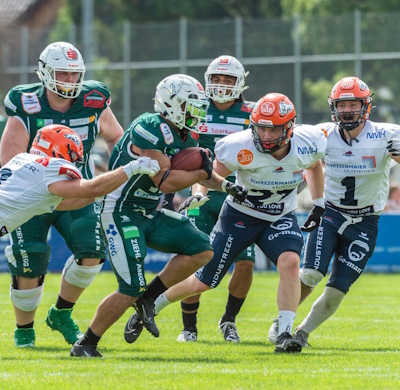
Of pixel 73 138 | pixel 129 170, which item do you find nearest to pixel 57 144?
pixel 73 138

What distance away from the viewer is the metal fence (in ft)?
63.5

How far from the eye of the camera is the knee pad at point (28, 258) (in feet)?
23.0

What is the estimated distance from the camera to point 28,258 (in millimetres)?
7035

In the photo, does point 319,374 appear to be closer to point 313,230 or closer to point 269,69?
point 313,230

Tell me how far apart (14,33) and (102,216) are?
1687 cm

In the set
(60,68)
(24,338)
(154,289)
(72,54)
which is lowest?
(24,338)

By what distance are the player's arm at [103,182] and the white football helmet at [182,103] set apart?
503 mm

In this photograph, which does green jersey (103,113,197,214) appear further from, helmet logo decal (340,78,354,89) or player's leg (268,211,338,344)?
helmet logo decal (340,78,354,89)

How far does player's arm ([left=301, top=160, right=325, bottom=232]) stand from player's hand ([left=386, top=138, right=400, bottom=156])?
0.51 metres

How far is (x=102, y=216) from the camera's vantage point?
258 inches

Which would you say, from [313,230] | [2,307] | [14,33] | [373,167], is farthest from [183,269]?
[14,33]

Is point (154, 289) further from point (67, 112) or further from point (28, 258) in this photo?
point (67, 112)

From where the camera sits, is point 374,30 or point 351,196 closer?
point 351,196

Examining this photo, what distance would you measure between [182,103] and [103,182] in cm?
77
